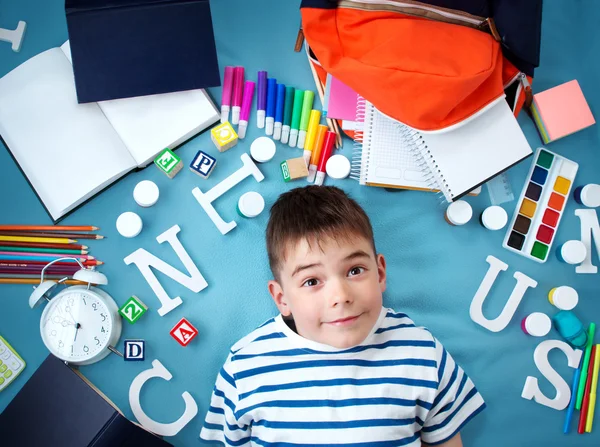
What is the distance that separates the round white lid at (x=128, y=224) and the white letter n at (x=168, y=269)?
0.04 meters

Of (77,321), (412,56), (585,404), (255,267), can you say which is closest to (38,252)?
(77,321)

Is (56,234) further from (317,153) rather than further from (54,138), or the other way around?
(317,153)

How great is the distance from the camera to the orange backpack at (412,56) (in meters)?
0.83

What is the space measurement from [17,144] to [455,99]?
31.6 inches

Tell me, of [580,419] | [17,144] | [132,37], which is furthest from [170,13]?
[580,419]

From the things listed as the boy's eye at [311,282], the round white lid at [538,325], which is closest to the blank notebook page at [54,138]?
the boy's eye at [311,282]

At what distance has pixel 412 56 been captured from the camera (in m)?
0.83

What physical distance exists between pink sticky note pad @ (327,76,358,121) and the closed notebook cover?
67cm

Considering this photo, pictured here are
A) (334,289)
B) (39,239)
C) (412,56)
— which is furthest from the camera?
(39,239)

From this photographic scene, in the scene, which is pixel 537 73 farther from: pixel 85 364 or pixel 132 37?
pixel 85 364

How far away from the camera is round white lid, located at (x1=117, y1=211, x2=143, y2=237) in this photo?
0.95 m

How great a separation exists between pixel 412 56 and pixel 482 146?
0.21m

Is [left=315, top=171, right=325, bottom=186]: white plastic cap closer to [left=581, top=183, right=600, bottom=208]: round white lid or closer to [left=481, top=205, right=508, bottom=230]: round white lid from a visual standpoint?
[left=481, top=205, right=508, bottom=230]: round white lid

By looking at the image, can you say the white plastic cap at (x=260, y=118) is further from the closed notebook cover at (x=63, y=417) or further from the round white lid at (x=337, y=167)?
the closed notebook cover at (x=63, y=417)
